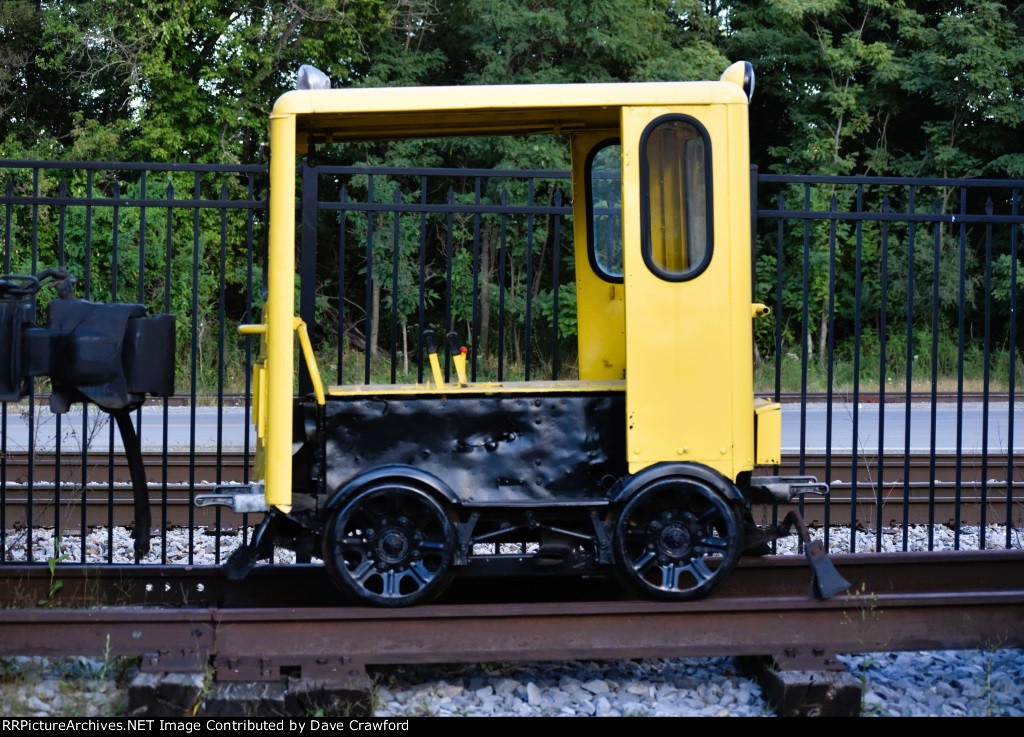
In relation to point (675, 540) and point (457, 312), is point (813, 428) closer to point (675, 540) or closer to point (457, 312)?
point (457, 312)

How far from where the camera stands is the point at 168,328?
5145mm

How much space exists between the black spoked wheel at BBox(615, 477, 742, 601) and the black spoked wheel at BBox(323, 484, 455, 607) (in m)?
0.79

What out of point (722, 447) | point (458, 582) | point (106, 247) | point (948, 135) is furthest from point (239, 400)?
point (948, 135)

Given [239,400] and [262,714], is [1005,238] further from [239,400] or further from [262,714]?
[262,714]

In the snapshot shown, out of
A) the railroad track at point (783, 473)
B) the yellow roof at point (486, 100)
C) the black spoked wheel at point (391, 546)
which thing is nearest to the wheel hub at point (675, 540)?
the black spoked wheel at point (391, 546)

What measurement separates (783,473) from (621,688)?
14.3 ft

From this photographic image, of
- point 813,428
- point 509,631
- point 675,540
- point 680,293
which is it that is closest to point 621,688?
point 509,631

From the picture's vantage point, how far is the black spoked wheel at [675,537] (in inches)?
189

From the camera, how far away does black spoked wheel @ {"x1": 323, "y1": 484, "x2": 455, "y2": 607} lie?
4766 mm

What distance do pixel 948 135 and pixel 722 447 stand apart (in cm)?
2218

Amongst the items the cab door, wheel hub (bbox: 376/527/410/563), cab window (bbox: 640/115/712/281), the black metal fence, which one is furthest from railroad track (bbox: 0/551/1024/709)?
cab window (bbox: 640/115/712/281)

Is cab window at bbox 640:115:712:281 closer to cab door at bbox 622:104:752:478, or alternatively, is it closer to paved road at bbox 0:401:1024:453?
cab door at bbox 622:104:752:478

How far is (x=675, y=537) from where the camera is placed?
487cm

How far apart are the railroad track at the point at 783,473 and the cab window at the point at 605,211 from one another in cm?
285
